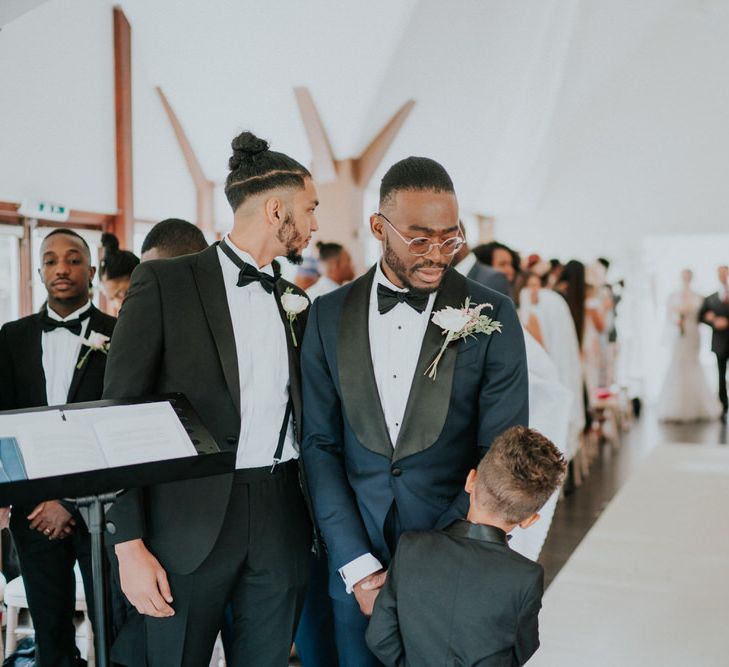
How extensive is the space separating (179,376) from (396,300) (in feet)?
1.87

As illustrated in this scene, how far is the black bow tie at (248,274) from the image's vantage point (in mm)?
2137

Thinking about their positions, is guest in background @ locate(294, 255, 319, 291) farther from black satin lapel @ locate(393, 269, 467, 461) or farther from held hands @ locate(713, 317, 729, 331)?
held hands @ locate(713, 317, 729, 331)

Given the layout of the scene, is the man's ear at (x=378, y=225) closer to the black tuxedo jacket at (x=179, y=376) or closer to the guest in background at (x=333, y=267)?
the black tuxedo jacket at (x=179, y=376)

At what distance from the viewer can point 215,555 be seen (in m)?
2.04

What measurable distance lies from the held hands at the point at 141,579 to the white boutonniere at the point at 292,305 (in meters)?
0.64

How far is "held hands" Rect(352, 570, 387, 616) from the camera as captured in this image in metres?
2.07

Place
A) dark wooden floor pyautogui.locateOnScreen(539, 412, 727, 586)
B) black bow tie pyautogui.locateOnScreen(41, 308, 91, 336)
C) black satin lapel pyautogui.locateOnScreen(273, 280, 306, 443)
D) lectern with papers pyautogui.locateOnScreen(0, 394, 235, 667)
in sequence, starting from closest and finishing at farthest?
lectern with papers pyautogui.locateOnScreen(0, 394, 235, 667), black satin lapel pyautogui.locateOnScreen(273, 280, 306, 443), black bow tie pyautogui.locateOnScreen(41, 308, 91, 336), dark wooden floor pyautogui.locateOnScreen(539, 412, 727, 586)

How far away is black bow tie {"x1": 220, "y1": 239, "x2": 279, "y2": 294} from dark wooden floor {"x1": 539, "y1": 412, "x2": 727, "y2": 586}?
3.09m

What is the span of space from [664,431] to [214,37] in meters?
6.38

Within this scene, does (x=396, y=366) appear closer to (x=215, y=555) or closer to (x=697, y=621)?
(x=215, y=555)

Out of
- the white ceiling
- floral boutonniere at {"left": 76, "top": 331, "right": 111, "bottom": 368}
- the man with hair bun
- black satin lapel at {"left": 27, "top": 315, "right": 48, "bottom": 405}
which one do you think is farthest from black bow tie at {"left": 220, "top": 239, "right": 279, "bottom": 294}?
the white ceiling

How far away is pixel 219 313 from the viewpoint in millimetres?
2092

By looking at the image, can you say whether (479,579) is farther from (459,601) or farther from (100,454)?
(100,454)

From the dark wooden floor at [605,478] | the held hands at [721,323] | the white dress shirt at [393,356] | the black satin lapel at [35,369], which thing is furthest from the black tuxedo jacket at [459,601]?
the held hands at [721,323]
